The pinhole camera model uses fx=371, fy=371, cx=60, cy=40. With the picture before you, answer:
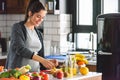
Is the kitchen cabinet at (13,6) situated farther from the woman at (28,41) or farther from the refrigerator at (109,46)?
the woman at (28,41)

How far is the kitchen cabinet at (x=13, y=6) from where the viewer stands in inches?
245

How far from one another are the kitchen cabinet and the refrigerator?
166cm

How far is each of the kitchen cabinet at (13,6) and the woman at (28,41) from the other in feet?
7.17

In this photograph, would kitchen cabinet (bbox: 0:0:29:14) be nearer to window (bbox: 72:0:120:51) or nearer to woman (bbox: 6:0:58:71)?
window (bbox: 72:0:120:51)

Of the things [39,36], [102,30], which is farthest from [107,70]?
[39,36]

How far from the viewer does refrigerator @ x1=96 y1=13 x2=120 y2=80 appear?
4.80 meters

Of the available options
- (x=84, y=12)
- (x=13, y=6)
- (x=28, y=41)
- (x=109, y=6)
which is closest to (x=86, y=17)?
(x=84, y=12)

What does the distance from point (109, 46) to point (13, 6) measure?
215 centimetres

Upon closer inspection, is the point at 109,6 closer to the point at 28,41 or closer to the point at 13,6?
the point at 13,6

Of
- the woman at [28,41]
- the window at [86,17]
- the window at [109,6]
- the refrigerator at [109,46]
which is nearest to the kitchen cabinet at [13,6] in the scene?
the window at [86,17]

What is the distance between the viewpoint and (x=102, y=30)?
5.00 m

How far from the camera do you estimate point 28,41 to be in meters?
4.00

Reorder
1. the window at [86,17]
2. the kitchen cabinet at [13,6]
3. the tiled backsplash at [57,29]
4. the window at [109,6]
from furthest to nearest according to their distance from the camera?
the kitchen cabinet at [13,6] → the tiled backsplash at [57,29] → the window at [86,17] → the window at [109,6]

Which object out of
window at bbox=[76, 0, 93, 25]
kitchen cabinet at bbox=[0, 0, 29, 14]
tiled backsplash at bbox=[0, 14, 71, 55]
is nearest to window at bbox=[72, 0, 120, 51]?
window at bbox=[76, 0, 93, 25]
